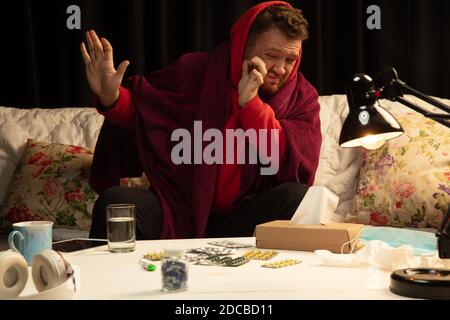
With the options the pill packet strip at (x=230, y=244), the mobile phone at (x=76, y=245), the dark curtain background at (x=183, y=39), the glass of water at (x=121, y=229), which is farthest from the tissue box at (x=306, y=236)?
the dark curtain background at (x=183, y=39)

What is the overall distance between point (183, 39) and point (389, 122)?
5.94 ft

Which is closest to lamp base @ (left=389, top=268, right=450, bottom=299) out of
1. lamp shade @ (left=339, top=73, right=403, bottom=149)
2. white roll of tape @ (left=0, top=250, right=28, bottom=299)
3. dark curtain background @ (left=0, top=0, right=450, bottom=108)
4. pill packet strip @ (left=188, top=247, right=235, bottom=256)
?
lamp shade @ (left=339, top=73, right=403, bottom=149)

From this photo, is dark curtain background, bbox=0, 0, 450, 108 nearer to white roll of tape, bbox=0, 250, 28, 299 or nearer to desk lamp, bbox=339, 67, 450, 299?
desk lamp, bbox=339, 67, 450, 299

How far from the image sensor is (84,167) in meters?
2.12

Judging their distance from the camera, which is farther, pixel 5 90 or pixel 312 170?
pixel 5 90

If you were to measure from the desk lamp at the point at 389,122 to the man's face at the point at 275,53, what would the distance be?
985 millimetres

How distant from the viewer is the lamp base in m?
0.84

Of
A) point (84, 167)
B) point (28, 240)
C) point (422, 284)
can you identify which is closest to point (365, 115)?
point (422, 284)

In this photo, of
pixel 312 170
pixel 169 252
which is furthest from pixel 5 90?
pixel 169 252

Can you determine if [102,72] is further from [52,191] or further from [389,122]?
[389,122]

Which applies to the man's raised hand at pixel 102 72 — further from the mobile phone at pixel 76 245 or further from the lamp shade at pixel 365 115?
the lamp shade at pixel 365 115

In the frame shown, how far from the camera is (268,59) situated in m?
1.95
